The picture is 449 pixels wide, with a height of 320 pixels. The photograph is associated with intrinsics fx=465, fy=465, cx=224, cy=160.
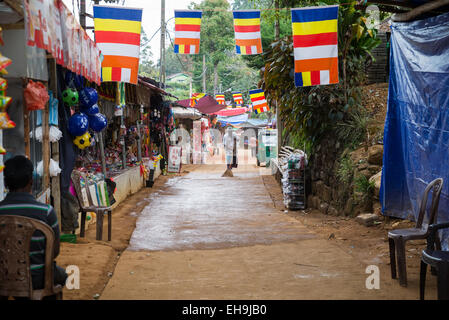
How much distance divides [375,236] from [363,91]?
5.46m

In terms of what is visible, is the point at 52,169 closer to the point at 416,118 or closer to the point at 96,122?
the point at 96,122

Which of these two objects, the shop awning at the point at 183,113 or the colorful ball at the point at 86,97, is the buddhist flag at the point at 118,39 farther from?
the shop awning at the point at 183,113

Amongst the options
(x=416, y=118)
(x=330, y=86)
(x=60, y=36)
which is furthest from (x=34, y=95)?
(x=330, y=86)

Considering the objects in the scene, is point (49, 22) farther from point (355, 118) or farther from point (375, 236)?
point (355, 118)

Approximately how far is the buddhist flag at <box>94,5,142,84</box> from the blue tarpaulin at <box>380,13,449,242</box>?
446 cm

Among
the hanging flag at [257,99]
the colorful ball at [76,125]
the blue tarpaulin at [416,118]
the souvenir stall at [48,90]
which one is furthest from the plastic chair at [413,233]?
the hanging flag at [257,99]

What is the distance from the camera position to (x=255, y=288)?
208 inches

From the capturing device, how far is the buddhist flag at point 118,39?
8.23 metres

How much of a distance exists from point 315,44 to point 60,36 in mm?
4771

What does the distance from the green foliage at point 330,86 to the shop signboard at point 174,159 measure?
Result: 33.3 feet

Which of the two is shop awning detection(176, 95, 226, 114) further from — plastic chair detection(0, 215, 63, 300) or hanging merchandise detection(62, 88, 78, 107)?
plastic chair detection(0, 215, 63, 300)

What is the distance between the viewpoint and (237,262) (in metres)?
6.59

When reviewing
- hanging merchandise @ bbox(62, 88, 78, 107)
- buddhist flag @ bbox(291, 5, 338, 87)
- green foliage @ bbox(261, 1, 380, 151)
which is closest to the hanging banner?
hanging merchandise @ bbox(62, 88, 78, 107)

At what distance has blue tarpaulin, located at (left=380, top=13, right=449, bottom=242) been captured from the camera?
6094mm
